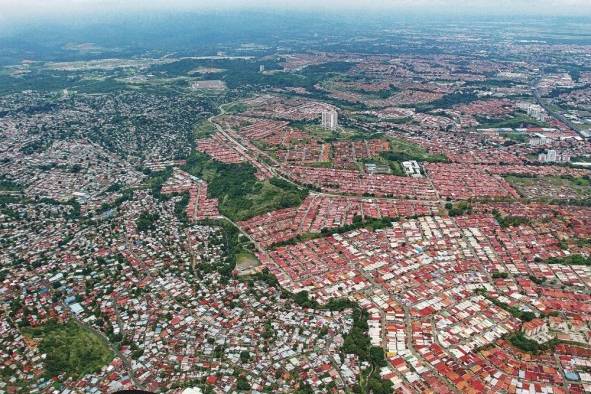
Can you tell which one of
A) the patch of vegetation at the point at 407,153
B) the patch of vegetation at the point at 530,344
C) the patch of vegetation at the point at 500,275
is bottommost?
the patch of vegetation at the point at 407,153

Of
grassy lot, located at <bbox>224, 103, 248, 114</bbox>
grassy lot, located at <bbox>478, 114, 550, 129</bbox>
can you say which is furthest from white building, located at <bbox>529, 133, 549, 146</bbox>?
grassy lot, located at <bbox>224, 103, 248, 114</bbox>

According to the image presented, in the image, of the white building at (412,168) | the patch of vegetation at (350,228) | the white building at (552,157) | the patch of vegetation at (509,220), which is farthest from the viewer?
the white building at (552,157)

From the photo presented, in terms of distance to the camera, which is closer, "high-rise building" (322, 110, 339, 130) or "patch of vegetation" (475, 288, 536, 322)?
"patch of vegetation" (475, 288, 536, 322)

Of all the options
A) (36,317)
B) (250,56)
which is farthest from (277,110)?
(250,56)

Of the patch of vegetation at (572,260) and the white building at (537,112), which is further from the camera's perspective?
the white building at (537,112)

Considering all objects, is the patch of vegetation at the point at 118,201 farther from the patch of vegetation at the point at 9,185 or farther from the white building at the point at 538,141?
the white building at the point at 538,141

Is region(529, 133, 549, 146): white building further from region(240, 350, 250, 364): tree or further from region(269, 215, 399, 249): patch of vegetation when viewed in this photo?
region(240, 350, 250, 364): tree

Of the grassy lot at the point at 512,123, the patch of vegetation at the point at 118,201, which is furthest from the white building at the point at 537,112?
the patch of vegetation at the point at 118,201

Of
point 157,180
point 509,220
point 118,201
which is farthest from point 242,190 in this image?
point 509,220

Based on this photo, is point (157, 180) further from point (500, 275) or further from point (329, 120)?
point (500, 275)
